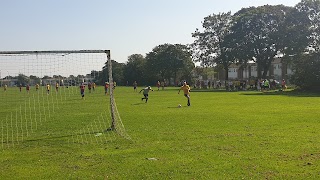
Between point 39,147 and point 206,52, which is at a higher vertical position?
point 206,52

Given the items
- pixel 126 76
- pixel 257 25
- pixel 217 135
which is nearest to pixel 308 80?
pixel 257 25

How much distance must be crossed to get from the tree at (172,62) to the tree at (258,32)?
2996 centimetres

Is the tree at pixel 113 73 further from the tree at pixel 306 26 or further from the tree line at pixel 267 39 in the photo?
the tree at pixel 306 26

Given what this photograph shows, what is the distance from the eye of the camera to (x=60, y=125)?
17.7m

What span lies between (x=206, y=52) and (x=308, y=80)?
3560 centimetres

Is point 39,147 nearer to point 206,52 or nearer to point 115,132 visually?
point 115,132

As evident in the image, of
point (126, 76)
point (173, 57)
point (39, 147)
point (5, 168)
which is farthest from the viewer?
point (126, 76)

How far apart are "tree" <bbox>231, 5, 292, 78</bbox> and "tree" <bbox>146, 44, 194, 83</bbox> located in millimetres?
29957

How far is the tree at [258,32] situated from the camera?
66.7 metres

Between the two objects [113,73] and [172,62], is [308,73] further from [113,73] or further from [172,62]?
[172,62]

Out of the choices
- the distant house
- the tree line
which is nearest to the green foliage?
the tree line

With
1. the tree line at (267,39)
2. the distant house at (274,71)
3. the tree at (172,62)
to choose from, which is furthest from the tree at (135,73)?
the tree line at (267,39)

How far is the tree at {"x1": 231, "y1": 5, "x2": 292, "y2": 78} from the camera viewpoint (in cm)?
6669

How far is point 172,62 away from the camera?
3907 inches
